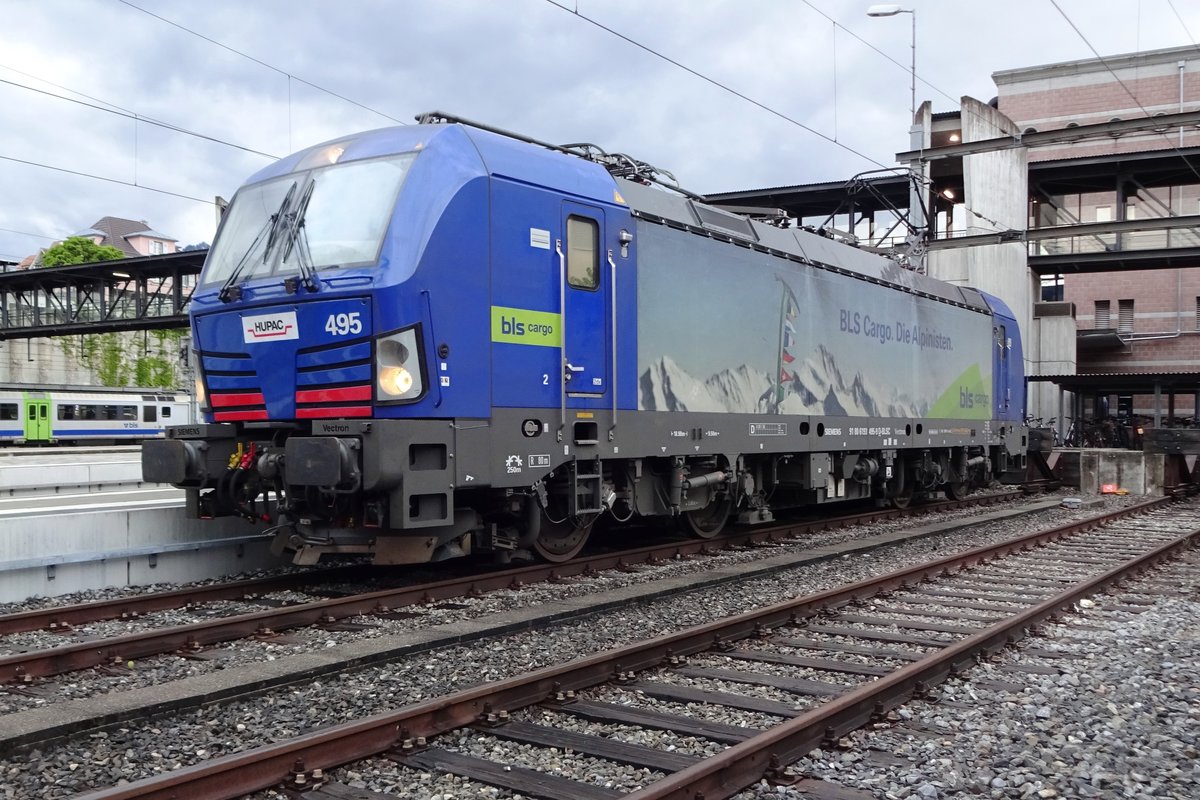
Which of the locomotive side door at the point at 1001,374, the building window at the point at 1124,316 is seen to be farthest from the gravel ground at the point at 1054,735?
the building window at the point at 1124,316

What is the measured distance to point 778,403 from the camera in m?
12.2

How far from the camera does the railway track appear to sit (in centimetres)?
427

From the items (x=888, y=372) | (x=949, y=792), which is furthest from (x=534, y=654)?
(x=888, y=372)

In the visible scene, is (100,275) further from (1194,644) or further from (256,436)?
(1194,644)

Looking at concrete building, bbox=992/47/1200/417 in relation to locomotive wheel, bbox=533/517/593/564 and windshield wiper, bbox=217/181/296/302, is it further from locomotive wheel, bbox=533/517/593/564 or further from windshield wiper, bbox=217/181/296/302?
windshield wiper, bbox=217/181/296/302

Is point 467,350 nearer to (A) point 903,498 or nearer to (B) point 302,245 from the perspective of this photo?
(B) point 302,245

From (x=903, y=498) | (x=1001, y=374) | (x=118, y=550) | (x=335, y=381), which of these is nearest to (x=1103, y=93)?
(x=1001, y=374)

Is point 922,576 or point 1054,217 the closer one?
point 922,576

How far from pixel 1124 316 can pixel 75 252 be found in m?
62.1

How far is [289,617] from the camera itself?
7.32 meters

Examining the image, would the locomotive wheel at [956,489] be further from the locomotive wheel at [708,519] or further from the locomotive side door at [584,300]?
the locomotive side door at [584,300]

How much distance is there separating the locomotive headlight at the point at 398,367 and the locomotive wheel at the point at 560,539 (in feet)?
8.13

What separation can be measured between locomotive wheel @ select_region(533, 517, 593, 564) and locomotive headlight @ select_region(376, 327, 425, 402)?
2.48m

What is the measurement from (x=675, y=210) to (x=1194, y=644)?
20.0ft
